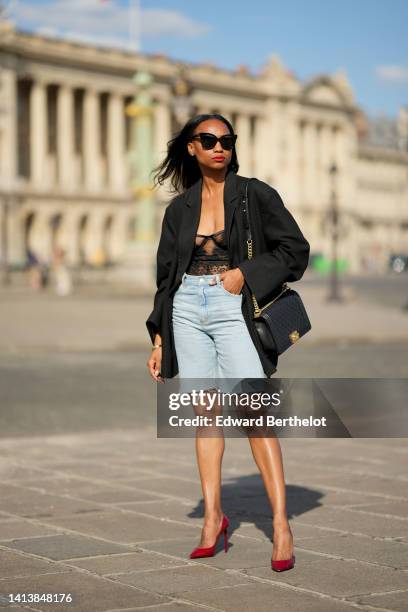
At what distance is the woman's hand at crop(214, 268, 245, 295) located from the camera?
19.6ft

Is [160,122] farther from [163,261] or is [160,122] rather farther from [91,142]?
[163,261]

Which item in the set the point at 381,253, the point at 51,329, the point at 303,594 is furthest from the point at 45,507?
the point at 381,253

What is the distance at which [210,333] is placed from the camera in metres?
6.12

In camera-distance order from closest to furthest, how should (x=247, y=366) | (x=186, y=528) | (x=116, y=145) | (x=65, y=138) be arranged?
(x=247, y=366) → (x=186, y=528) → (x=65, y=138) → (x=116, y=145)

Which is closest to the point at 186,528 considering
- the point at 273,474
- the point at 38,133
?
the point at 273,474

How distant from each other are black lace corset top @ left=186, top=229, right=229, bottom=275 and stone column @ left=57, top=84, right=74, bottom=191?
9464cm

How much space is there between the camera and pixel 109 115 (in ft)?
354

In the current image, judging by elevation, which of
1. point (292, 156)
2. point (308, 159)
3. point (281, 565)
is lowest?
point (281, 565)

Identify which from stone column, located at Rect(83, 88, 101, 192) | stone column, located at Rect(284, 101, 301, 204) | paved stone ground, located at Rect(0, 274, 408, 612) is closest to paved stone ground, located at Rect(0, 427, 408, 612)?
paved stone ground, located at Rect(0, 274, 408, 612)

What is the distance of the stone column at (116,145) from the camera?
106m

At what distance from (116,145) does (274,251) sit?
10067 cm

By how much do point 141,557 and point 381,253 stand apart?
12367 centimetres

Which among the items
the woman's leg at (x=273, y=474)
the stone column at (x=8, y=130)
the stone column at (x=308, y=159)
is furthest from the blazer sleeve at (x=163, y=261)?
the stone column at (x=308, y=159)

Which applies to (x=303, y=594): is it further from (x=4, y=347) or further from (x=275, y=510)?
(x=4, y=347)
